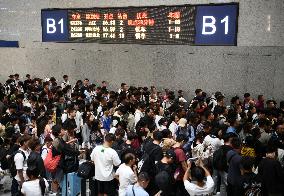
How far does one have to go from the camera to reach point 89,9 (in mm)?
16250

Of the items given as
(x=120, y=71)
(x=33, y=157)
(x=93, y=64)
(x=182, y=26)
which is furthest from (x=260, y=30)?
(x=33, y=157)

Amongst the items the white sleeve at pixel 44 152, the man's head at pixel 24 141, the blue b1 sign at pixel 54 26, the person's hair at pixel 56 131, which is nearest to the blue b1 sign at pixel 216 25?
the blue b1 sign at pixel 54 26

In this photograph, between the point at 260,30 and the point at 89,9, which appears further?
the point at 89,9

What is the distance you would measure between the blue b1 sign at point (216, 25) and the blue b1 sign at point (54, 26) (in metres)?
6.31

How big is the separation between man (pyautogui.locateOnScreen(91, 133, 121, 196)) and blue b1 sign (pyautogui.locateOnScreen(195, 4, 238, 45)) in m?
7.95

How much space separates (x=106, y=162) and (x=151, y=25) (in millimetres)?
8741

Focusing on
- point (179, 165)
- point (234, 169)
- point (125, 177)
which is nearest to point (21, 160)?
point (125, 177)

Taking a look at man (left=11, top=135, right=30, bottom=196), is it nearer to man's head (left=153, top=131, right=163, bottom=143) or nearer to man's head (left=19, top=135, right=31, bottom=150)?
man's head (left=19, top=135, right=31, bottom=150)

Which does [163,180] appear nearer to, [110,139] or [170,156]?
[170,156]

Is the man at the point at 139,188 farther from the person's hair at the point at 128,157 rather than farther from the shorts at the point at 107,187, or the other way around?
the shorts at the point at 107,187

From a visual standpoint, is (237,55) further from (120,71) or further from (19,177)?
(19,177)

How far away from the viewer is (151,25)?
48.8ft

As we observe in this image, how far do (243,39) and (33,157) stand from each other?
31.8 feet

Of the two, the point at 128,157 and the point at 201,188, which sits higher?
the point at 128,157
